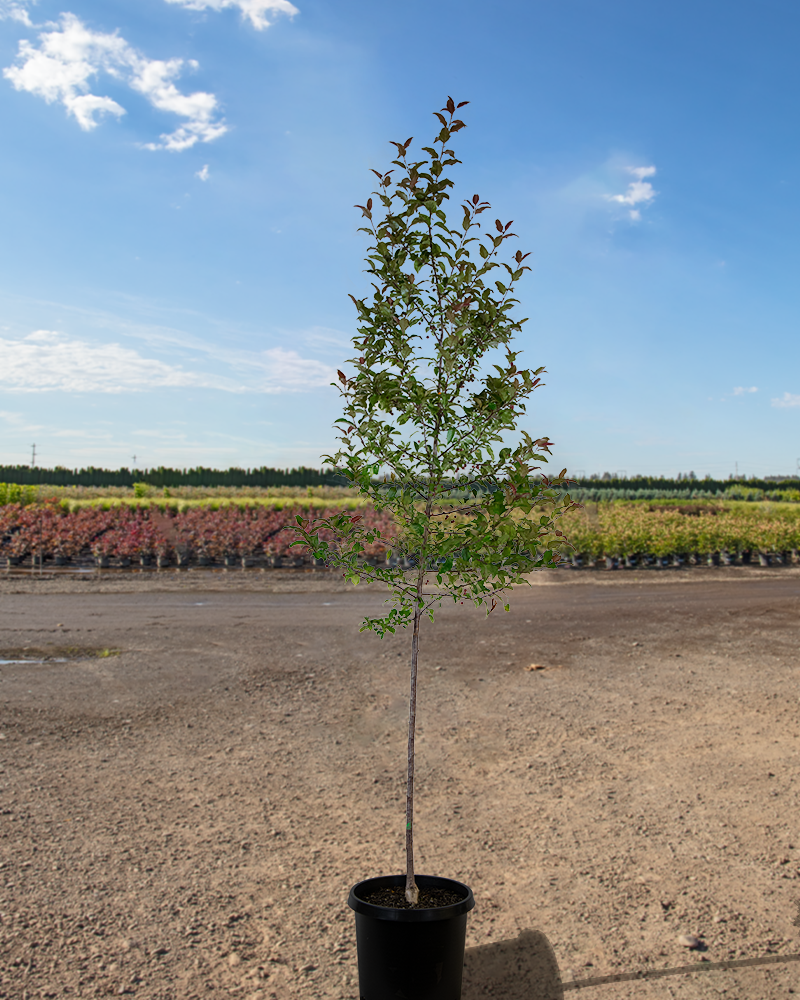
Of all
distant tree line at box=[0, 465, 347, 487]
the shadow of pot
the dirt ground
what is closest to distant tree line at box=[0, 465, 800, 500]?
distant tree line at box=[0, 465, 347, 487]

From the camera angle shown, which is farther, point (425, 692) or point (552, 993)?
point (425, 692)

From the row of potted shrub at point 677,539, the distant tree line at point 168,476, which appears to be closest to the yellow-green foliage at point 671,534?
the row of potted shrub at point 677,539

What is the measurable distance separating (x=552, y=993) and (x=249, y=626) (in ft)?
26.5

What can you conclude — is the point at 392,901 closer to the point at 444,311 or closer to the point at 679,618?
the point at 444,311

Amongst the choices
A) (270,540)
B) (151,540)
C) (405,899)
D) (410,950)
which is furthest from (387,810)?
(151,540)

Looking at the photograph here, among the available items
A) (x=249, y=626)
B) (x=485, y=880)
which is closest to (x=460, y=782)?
(x=485, y=880)

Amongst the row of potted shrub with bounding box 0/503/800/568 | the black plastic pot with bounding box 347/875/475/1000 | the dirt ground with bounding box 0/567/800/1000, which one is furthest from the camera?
the row of potted shrub with bounding box 0/503/800/568

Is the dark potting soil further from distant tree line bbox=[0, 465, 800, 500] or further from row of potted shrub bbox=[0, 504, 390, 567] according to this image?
distant tree line bbox=[0, 465, 800, 500]

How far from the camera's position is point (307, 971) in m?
3.33

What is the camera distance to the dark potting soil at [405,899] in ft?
10.6

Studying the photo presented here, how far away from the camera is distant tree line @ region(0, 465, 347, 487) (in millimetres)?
44312

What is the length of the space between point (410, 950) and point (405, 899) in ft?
0.84

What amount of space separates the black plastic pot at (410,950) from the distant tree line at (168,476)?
39.8 meters

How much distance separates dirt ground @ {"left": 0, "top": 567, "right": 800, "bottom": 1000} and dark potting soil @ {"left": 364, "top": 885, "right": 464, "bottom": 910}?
397mm
